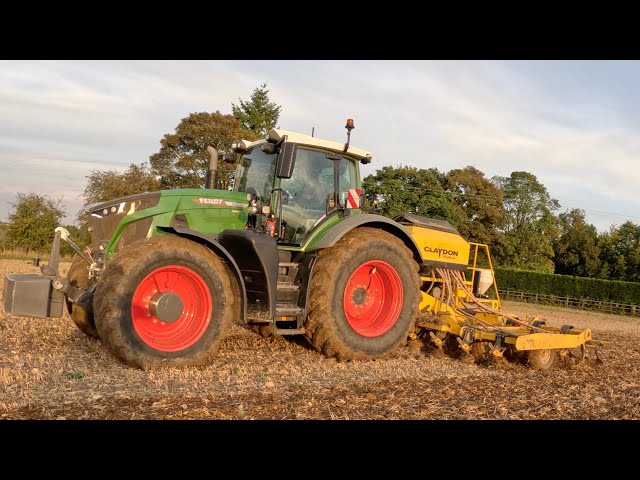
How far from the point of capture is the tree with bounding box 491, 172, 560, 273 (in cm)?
5381

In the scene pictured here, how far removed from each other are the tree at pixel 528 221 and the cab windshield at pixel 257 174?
1827 inches

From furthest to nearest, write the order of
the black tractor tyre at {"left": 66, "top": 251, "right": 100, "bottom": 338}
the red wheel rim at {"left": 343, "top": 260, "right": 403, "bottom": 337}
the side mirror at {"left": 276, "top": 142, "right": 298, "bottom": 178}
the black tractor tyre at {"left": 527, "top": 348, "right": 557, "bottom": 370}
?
the black tractor tyre at {"left": 527, "top": 348, "right": 557, "bottom": 370}
the red wheel rim at {"left": 343, "top": 260, "right": 403, "bottom": 337}
the black tractor tyre at {"left": 66, "top": 251, "right": 100, "bottom": 338}
the side mirror at {"left": 276, "top": 142, "right": 298, "bottom": 178}

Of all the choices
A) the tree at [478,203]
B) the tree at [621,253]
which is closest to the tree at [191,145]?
the tree at [478,203]

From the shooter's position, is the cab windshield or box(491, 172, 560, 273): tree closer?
the cab windshield

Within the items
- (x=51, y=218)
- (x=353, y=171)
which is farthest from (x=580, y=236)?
(x=353, y=171)

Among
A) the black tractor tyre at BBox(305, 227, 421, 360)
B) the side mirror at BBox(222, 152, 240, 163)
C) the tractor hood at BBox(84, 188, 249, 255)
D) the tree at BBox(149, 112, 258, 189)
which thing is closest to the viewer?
the tractor hood at BBox(84, 188, 249, 255)

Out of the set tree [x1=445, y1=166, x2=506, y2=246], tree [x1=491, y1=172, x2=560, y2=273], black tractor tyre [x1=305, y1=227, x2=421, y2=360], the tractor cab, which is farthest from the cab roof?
tree [x1=491, y1=172, x2=560, y2=273]

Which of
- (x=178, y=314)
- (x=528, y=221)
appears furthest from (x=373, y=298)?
(x=528, y=221)

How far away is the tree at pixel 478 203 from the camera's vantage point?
47969mm

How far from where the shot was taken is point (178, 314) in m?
6.69

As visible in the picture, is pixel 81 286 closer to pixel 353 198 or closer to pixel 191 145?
pixel 353 198

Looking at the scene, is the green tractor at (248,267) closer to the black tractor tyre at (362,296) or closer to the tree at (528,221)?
the black tractor tyre at (362,296)

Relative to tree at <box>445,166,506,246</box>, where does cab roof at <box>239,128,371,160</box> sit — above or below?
below

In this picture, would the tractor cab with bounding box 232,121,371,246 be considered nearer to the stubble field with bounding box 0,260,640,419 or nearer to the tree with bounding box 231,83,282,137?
the stubble field with bounding box 0,260,640,419
